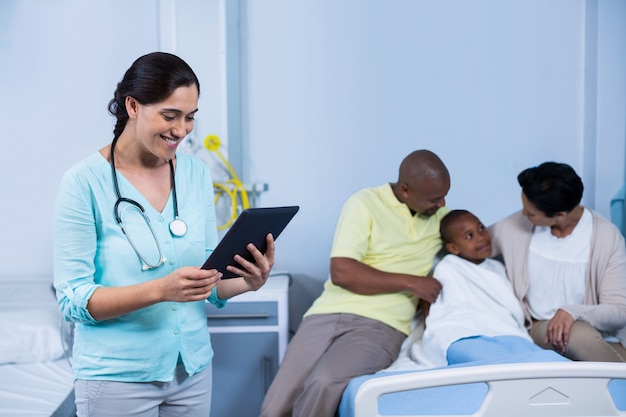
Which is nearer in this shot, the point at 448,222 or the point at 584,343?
the point at 584,343

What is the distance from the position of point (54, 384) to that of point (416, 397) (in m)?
1.26

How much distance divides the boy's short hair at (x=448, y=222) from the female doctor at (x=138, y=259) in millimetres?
1208

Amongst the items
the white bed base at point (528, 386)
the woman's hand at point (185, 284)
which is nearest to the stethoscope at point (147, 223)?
the woman's hand at point (185, 284)

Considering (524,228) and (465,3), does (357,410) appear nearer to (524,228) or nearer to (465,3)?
(524,228)

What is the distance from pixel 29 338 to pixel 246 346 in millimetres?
809

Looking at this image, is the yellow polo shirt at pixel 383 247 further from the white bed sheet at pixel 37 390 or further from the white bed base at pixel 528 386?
the white bed base at pixel 528 386

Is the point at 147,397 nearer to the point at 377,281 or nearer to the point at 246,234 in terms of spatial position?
the point at 246,234

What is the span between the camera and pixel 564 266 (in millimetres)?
2504

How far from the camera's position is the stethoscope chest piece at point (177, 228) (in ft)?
4.83

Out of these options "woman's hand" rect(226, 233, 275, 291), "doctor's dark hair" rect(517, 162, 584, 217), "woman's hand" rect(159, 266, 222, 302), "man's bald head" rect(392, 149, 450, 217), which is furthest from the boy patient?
"woman's hand" rect(159, 266, 222, 302)

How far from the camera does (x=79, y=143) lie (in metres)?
3.05

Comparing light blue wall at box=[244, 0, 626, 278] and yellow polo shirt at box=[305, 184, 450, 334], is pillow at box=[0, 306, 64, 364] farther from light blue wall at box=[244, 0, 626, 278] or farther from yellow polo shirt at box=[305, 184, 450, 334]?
light blue wall at box=[244, 0, 626, 278]

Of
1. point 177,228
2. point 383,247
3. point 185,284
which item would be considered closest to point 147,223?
point 177,228

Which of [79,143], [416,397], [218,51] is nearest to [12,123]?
[79,143]
